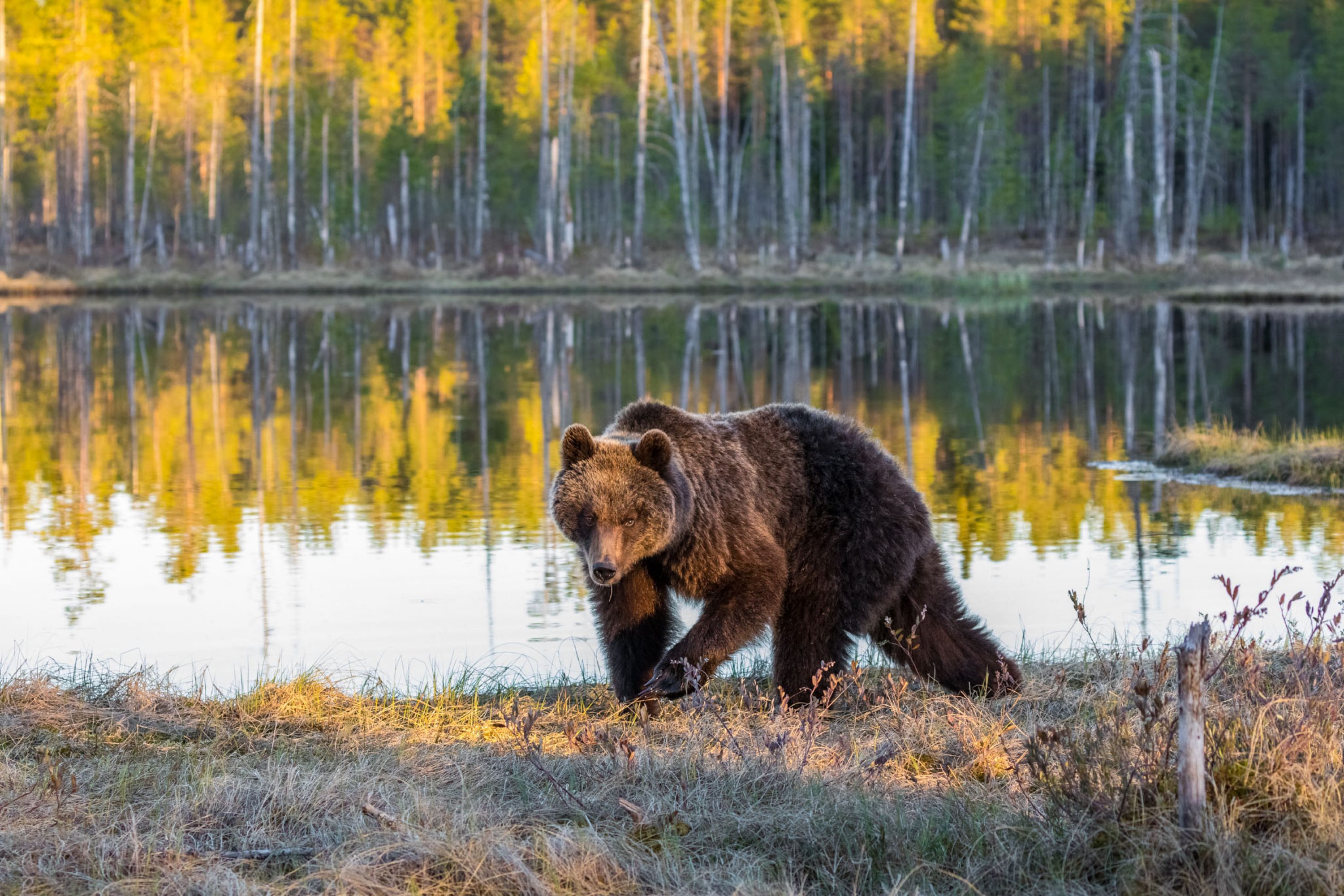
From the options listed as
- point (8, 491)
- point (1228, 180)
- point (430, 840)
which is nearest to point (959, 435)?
point (8, 491)

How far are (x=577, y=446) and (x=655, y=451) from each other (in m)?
0.33

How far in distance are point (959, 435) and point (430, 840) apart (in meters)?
16.3

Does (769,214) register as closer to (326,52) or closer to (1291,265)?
(326,52)

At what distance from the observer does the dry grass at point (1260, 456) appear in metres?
15.4

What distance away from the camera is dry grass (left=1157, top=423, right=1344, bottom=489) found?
50.4 feet

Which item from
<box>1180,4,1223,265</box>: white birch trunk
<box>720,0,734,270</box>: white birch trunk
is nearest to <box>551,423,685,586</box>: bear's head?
<box>720,0,734,270</box>: white birch trunk

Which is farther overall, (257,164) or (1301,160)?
(1301,160)

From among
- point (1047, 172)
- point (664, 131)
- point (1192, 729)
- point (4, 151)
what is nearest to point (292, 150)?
point (4, 151)

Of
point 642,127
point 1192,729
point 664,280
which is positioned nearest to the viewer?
point 1192,729

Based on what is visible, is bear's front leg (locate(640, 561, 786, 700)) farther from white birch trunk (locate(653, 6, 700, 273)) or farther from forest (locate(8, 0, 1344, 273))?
forest (locate(8, 0, 1344, 273))

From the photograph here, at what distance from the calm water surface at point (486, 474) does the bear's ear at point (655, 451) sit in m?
2.94

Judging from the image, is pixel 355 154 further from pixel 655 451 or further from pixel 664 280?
pixel 655 451

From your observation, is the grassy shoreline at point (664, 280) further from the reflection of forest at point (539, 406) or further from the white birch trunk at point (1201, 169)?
the reflection of forest at point (539, 406)

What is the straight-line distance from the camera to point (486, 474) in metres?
17.2
